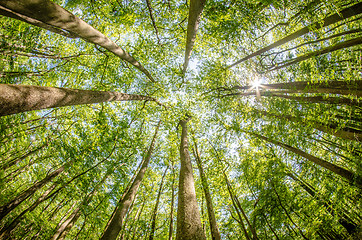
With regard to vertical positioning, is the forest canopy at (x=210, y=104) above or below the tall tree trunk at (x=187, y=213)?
above

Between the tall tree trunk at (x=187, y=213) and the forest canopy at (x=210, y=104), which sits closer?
the tall tree trunk at (x=187, y=213)

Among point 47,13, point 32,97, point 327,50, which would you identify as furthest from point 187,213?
point 327,50

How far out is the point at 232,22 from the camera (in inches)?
159

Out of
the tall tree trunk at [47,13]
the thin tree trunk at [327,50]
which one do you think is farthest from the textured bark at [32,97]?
the thin tree trunk at [327,50]

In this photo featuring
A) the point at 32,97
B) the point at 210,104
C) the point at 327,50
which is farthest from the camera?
the point at 210,104

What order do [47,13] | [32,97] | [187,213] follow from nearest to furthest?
[32,97]
[47,13]
[187,213]

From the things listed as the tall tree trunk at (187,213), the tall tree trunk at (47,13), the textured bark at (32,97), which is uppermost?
the tall tree trunk at (47,13)

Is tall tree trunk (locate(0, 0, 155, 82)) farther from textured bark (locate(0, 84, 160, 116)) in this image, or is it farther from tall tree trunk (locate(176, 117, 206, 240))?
tall tree trunk (locate(176, 117, 206, 240))

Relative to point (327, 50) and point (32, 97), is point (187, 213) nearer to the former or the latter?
point (32, 97)

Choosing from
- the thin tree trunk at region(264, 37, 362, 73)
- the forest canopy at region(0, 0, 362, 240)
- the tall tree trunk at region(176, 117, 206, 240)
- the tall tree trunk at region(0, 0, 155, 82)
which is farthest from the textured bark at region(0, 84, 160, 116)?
the thin tree trunk at region(264, 37, 362, 73)

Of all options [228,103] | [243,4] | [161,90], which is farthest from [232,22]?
[161,90]

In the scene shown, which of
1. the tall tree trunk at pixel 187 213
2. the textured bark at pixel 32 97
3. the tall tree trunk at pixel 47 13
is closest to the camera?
the textured bark at pixel 32 97

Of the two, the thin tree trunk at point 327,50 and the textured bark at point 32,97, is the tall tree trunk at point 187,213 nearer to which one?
the textured bark at point 32,97

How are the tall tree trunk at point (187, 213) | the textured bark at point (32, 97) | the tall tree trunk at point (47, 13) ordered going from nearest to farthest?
the textured bark at point (32, 97) → the tall tree trunk at point (47, 13) → the tall tree trunk at point (187, 213)
